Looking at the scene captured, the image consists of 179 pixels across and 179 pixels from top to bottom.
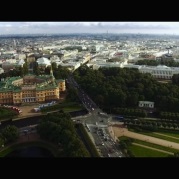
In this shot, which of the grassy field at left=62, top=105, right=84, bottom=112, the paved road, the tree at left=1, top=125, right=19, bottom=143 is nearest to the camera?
the paved road

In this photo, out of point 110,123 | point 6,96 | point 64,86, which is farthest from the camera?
point 64,86

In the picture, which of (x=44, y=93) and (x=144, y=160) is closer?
(x=144, y=160)

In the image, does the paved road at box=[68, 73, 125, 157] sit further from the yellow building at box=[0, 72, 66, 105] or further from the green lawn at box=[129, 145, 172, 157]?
the yellow building at box=[0, 72, 66, 105]

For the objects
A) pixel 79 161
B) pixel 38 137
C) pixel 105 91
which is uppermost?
pixel 79 161

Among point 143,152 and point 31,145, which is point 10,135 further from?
point 143,152

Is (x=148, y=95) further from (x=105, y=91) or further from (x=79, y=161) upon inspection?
(x=79, y=161)

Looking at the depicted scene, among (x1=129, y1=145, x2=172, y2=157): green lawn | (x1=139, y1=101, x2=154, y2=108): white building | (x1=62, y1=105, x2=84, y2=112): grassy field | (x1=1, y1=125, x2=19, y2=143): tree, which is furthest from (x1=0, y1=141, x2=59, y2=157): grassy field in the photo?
(x1=139, y1=101, x2=154, y2=108): white building

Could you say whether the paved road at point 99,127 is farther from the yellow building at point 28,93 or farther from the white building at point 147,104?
the white building at point 147,104

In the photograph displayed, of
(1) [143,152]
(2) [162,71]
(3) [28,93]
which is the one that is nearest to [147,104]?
(1) [143,152]

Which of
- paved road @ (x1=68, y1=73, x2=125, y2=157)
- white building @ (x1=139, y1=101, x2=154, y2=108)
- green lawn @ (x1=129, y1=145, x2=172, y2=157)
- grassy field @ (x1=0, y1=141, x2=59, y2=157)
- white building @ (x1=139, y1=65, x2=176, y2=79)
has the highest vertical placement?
white building @ (x1=139, y1=65, x2=176, y2=79)

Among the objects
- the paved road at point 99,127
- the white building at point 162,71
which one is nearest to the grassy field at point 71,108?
the paved road at point 99,127

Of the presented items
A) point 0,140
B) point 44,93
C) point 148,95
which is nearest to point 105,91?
point 148,95
